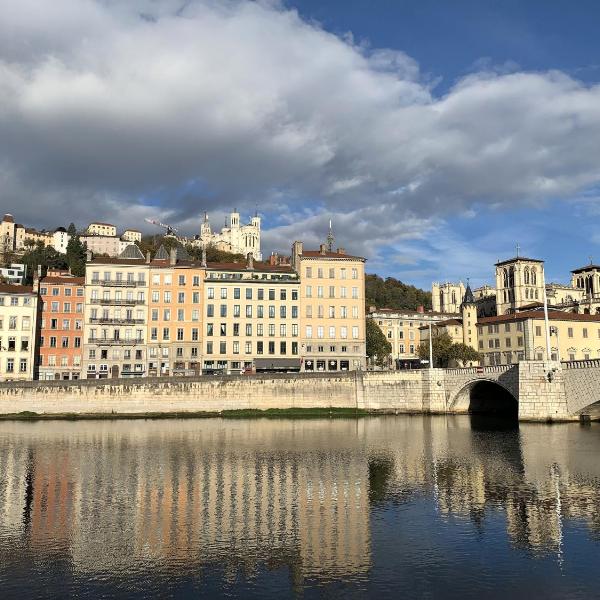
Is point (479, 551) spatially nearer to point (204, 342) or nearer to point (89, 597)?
point (89, 597)

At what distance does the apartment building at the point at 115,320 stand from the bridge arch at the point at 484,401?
46.1 meters

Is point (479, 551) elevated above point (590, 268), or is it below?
below

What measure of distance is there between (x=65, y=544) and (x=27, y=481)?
46.0 feet

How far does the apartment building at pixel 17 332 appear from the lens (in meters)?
92.1

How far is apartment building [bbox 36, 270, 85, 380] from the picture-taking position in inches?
3706

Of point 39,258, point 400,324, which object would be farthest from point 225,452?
point 39,258

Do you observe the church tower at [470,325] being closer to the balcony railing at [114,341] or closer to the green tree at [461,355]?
the green tree at [461,355]

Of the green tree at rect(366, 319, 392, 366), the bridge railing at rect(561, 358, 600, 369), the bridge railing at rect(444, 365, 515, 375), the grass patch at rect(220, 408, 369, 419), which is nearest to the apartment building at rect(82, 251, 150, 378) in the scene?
the grass patch at rect(220, 408, 369, 419)

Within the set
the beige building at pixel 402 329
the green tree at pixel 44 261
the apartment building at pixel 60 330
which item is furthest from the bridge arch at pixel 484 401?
the green tree at pixel 44 261

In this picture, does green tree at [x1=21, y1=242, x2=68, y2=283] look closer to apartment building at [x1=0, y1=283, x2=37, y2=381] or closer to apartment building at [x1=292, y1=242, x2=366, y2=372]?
apartment building at [x1=0, y1=283, x2=37, y2=381]

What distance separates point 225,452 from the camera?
A: 153 ft

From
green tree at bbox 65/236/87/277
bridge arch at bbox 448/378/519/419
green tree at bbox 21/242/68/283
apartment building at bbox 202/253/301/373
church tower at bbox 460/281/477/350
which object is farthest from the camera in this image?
green tree at bbox 21/242/68/283

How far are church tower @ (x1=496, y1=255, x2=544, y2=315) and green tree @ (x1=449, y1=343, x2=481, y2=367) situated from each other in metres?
67.1

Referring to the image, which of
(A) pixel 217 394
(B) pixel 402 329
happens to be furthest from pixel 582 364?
(B) pixel 402 329
